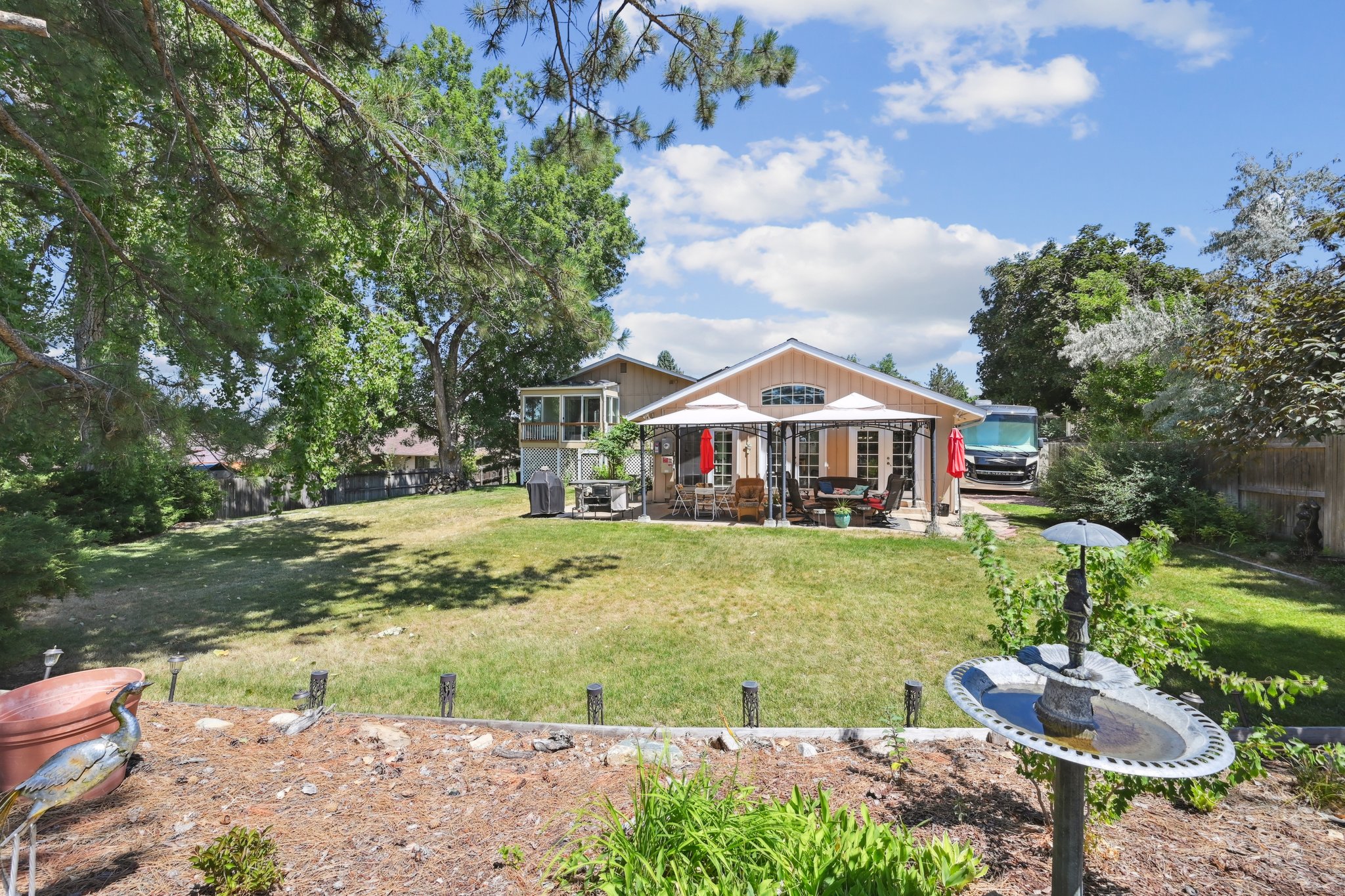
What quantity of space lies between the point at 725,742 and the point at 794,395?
13144 mm

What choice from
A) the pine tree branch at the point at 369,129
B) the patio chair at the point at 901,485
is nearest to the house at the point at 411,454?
the patio chair at the point at 901,485

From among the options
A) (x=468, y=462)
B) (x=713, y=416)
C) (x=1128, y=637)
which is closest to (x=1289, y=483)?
(x=713, y=416)

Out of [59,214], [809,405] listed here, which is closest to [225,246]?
[59,214]

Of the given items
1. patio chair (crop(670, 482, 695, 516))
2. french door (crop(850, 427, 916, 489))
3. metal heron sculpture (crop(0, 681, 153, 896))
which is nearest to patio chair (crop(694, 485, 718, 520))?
patio chair (crop(670, 482, 695, 516))

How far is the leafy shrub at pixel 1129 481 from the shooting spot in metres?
10.8

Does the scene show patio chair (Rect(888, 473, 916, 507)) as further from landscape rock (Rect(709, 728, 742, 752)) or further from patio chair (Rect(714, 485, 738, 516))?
landscape rock (Rect(709, 728, 742, 752))

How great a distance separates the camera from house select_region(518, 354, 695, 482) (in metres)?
24.7

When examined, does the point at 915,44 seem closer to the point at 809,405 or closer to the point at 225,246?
the point at 225,246

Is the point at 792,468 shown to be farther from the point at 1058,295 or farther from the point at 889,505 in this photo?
the point at 1058,295

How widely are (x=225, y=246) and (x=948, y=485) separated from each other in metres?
14.7

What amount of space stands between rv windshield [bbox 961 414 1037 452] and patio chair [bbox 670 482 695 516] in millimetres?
9829

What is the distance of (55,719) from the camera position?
114 inches

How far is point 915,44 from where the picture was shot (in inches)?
245

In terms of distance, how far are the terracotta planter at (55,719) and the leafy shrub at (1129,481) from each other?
13.5m
